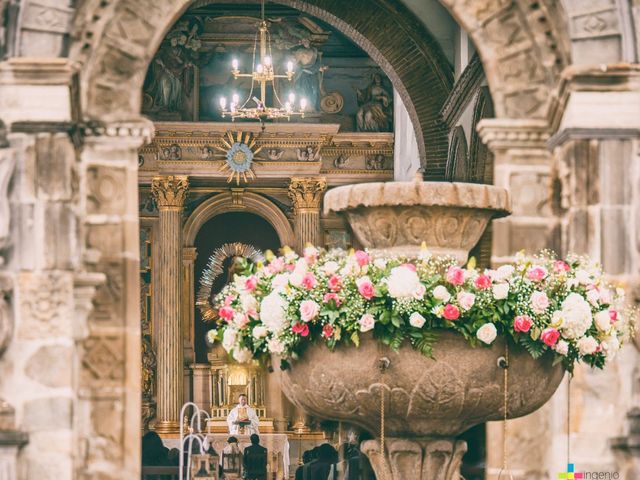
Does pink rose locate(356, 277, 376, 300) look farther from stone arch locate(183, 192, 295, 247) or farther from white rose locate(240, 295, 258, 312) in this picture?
stone arch locate(183, 192, 295, 247)

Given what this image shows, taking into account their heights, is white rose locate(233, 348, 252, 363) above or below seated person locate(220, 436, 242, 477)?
above

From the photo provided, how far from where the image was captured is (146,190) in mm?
30906

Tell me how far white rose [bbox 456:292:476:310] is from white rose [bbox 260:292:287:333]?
969mm

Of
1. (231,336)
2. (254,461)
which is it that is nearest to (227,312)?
(231,336)

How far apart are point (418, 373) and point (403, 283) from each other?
0.48 m

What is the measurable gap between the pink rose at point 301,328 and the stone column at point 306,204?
21.3 m

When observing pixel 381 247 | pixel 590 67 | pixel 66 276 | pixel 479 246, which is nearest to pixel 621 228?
pixel 590 67

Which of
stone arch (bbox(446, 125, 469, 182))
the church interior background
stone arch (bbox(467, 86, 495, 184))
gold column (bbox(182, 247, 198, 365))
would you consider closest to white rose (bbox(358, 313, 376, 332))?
the church interior background

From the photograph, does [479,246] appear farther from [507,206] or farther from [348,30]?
[507,206]

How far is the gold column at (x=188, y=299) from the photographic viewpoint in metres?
31.0

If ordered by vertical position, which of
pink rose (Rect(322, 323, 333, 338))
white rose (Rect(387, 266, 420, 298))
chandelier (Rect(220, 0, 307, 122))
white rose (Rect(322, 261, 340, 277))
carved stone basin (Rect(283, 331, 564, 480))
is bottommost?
carved stone basin (Rect(283, 331, 564, 480))

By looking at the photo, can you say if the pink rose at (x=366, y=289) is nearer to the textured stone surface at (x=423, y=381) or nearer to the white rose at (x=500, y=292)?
the textured stone surface at (x=423, y=381)

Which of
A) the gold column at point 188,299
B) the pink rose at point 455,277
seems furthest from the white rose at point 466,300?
the gold column at point 188,299

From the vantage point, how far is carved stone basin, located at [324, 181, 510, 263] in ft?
30.4
